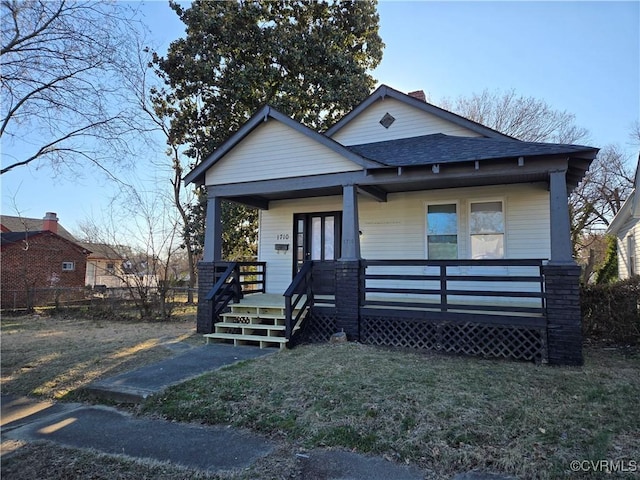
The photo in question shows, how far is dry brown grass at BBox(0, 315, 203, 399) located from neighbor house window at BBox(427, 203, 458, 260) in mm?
5713

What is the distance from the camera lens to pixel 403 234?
30.8 feet

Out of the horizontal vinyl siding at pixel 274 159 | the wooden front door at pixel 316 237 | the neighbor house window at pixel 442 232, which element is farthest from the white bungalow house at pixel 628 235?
the horizontal vinyl siding at pixel 274 159

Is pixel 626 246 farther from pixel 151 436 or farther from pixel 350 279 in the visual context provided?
pixel 151 436

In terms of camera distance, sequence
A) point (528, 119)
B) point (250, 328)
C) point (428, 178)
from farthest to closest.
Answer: point (528, 119)
point (250, 328)
point (428, 178)

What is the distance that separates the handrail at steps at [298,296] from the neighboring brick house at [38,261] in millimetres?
15512

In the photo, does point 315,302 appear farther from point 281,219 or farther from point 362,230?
point 281,219

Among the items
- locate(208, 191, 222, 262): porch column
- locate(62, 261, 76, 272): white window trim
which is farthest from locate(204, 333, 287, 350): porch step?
locate(62, 261, 76, 272): white window trim

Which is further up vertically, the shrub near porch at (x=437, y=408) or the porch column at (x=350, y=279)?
the porch column at (x=350, y=279)

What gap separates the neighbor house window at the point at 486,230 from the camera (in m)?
8.55

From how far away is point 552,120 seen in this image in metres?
21.5

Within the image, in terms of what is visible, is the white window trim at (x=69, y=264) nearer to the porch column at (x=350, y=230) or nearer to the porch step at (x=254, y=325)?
the porch step at (x=254, y=325)

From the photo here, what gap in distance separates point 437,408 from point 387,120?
27.9 ft

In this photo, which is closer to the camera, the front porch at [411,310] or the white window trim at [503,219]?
the front porch at [411,310]

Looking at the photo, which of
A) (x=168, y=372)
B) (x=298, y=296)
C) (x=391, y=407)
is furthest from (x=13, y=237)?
(x=391, y=407)
